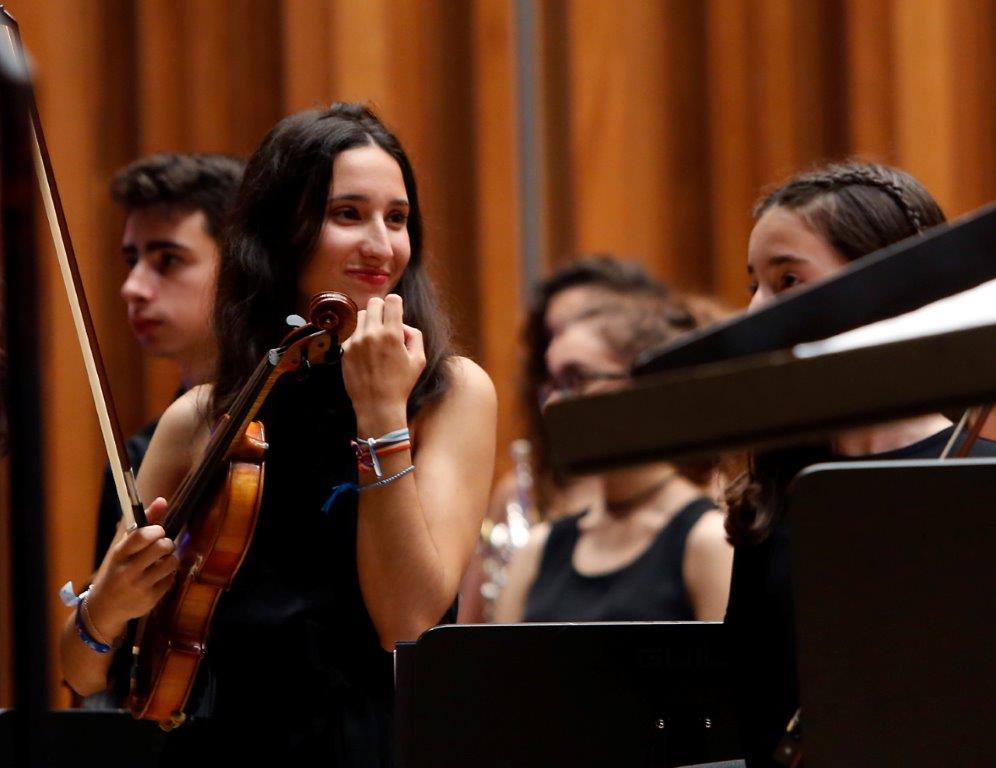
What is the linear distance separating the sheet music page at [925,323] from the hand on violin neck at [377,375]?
2.00 ft

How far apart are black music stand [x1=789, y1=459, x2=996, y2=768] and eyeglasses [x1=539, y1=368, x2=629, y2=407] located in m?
1.64

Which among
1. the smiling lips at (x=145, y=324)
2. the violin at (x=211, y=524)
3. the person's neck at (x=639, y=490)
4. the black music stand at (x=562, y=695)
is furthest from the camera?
the person's neck at (x=639, y=490)

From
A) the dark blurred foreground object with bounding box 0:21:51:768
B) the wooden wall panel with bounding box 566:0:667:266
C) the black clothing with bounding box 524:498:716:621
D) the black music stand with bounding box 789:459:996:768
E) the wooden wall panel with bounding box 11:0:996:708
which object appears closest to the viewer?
the dark blurred foreground object with bounding box 0:21:51:768

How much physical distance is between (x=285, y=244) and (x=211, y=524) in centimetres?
32

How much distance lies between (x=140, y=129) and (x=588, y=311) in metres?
1.11

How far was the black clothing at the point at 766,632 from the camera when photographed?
3.93ft

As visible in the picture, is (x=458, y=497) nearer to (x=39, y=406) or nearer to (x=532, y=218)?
(x=39, y=406)

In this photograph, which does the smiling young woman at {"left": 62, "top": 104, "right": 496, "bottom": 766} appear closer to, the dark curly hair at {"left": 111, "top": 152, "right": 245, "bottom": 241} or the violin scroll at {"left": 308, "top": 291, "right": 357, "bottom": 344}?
the violin scroll at {"left": 308, "top": 291, "right": 357, "bottom": 344}

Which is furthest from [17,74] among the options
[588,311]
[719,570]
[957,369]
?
[588,311]

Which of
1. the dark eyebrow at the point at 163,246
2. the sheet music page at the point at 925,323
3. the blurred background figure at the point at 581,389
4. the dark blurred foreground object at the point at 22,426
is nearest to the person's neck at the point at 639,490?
the blurred background figure at the point at 581,389

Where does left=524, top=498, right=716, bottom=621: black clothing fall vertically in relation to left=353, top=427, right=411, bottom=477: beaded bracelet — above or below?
below

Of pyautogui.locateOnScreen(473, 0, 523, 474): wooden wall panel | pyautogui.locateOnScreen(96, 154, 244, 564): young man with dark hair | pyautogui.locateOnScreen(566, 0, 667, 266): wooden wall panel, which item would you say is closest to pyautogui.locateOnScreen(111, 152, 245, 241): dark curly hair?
pyautogui.locateOnScreen(96, 154, 244, 564): young man with dark hair

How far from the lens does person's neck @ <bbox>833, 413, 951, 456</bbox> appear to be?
1.41 m

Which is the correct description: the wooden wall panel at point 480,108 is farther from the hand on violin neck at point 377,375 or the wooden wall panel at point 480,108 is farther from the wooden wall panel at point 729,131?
the hand on violin neck at point 377,375
